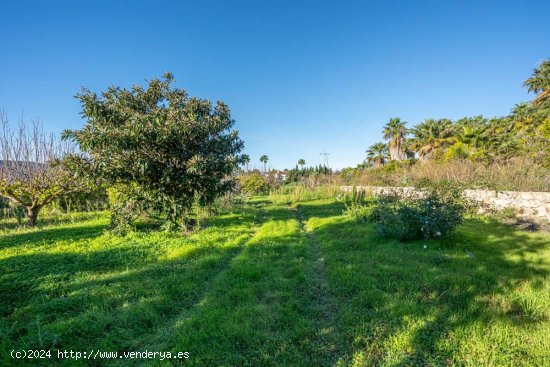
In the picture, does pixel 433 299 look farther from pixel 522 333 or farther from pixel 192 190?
pixel 192 190

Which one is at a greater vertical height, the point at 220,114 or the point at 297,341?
the point at 220,114

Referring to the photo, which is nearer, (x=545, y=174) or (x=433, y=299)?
(x=433, y=299)

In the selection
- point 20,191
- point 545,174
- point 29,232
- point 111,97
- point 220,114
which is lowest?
point 29,232

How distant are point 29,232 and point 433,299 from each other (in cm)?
1183

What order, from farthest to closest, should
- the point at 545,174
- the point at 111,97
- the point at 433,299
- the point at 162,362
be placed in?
the point at 545,174 < the point at 111,97 < the point at 433,299 < the point at 162,362

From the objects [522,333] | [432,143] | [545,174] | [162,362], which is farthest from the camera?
[432,143]

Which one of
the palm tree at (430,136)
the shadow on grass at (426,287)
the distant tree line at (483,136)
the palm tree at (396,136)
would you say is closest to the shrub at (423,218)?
the shadow on grass at (426,287)

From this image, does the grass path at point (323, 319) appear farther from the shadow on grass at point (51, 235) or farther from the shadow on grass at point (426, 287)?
the shadow on grass at point (51, 235)

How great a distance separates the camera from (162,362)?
2.39m

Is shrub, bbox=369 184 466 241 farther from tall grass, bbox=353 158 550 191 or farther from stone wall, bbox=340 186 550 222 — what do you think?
tall grass, bbox=353 158 550 191

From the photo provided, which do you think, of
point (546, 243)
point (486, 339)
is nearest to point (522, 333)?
point (486, 339)

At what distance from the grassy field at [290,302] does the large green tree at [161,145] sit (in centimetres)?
207

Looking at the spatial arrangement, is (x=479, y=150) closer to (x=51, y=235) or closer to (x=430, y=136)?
(x=430, y=136)

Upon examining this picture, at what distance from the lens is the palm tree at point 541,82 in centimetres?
2451
